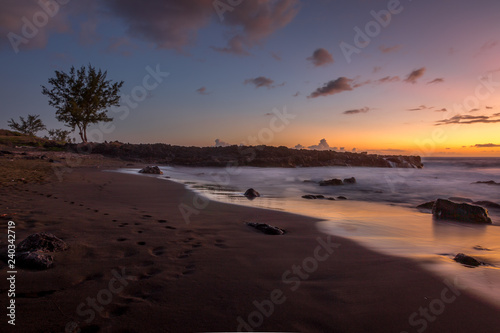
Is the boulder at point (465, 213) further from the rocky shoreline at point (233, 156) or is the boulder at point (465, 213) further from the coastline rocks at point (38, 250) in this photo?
the rocky shoreline at point (233, 156)

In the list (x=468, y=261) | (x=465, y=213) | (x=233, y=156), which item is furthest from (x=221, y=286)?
(x=233, y=156)

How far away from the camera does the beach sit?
1837 mm

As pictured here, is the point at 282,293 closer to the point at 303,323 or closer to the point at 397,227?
the point at 303,323

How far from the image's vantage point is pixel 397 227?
5379 millimetres

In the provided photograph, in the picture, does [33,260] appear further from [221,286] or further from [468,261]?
[468,261]

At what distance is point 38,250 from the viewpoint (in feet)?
8.80

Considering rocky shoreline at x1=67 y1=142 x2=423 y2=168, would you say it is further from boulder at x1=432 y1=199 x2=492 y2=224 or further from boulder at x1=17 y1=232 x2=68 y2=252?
boulder at x1=17 y1=232 x2=68 y2=252

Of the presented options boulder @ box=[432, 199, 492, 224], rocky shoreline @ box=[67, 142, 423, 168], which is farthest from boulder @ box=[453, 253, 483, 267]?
rocky shoreline @ box=[67, 142, 423, 168]

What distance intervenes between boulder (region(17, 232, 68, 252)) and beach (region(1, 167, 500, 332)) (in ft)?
0.51

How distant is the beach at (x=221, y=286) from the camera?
1.84m

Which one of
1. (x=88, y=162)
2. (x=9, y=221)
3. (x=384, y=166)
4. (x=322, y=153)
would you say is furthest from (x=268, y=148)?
(x=9, y=221)

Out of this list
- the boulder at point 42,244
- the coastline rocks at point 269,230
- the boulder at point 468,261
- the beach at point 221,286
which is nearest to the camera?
the beach at point 221,286

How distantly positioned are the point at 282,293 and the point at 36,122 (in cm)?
5258

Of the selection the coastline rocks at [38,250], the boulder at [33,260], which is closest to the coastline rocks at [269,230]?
the coastline rocks at [38,250]
